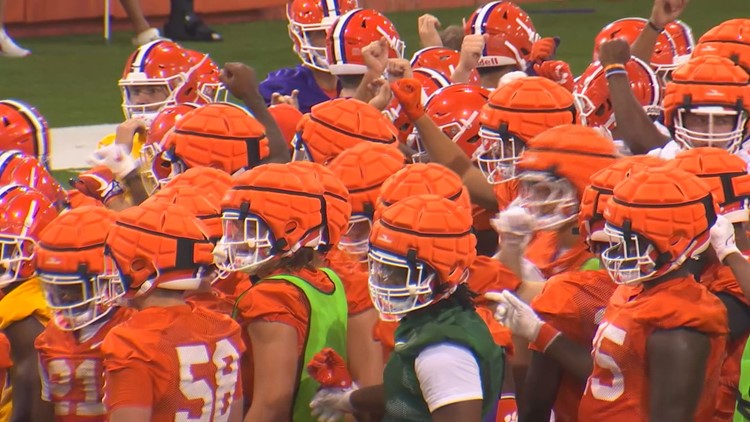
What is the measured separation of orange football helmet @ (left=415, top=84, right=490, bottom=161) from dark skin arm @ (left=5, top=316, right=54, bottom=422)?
207cm

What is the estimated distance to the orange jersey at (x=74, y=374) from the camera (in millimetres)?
3629

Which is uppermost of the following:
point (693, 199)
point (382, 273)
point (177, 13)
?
point (693, 199)

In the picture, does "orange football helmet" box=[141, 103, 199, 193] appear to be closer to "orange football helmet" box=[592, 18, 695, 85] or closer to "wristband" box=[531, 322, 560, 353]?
"wristband" box=[531, 322, 560, 353]

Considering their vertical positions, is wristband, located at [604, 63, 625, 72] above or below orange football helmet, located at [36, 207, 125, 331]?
above

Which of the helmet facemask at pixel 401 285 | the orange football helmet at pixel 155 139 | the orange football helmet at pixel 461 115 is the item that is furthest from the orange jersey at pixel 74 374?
the orange football helmet at pixel 461 115

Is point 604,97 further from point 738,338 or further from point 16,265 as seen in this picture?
point 16,265

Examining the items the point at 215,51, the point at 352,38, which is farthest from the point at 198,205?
the point at 215,51

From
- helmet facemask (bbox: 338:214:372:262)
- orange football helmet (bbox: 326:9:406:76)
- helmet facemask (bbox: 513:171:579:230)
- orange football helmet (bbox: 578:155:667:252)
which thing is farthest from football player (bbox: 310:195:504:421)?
orange football helmet (bbox: 326:9:406:76)

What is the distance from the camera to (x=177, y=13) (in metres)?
13.8

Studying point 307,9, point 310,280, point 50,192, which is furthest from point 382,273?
point 307,9

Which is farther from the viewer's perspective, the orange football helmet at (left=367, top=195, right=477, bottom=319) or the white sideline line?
the white sideline line

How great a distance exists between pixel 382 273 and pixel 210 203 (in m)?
0.88

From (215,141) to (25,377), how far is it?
1228 millimetres

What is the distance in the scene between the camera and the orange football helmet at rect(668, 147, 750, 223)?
382cm
